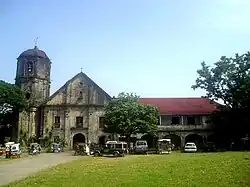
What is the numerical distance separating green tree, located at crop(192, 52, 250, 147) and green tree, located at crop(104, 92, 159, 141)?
7339 millimetres

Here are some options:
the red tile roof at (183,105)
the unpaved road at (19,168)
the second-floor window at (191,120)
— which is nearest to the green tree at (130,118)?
the red tile roof at (183,105)

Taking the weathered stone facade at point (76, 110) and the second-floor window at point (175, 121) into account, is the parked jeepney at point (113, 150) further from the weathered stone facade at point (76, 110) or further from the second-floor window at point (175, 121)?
the second-floor window at point (175, 121)

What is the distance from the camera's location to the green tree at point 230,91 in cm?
4041

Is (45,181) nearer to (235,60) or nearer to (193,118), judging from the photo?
(235,60)

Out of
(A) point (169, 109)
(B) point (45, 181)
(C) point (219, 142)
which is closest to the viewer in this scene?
(B) point (45, 181)

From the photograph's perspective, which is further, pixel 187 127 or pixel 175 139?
pixel 175 139

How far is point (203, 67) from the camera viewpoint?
43438 millimetres

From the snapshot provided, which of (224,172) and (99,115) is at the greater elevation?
(99,115)

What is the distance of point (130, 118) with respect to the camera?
133 feet

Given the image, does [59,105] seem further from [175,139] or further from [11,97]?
[175,139]

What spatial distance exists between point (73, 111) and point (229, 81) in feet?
72.7

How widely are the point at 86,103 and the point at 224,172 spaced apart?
3759cm

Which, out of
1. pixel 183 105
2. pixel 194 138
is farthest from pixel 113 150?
pixel 183 105

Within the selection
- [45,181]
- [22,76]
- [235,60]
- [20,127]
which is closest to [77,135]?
[20,127]
